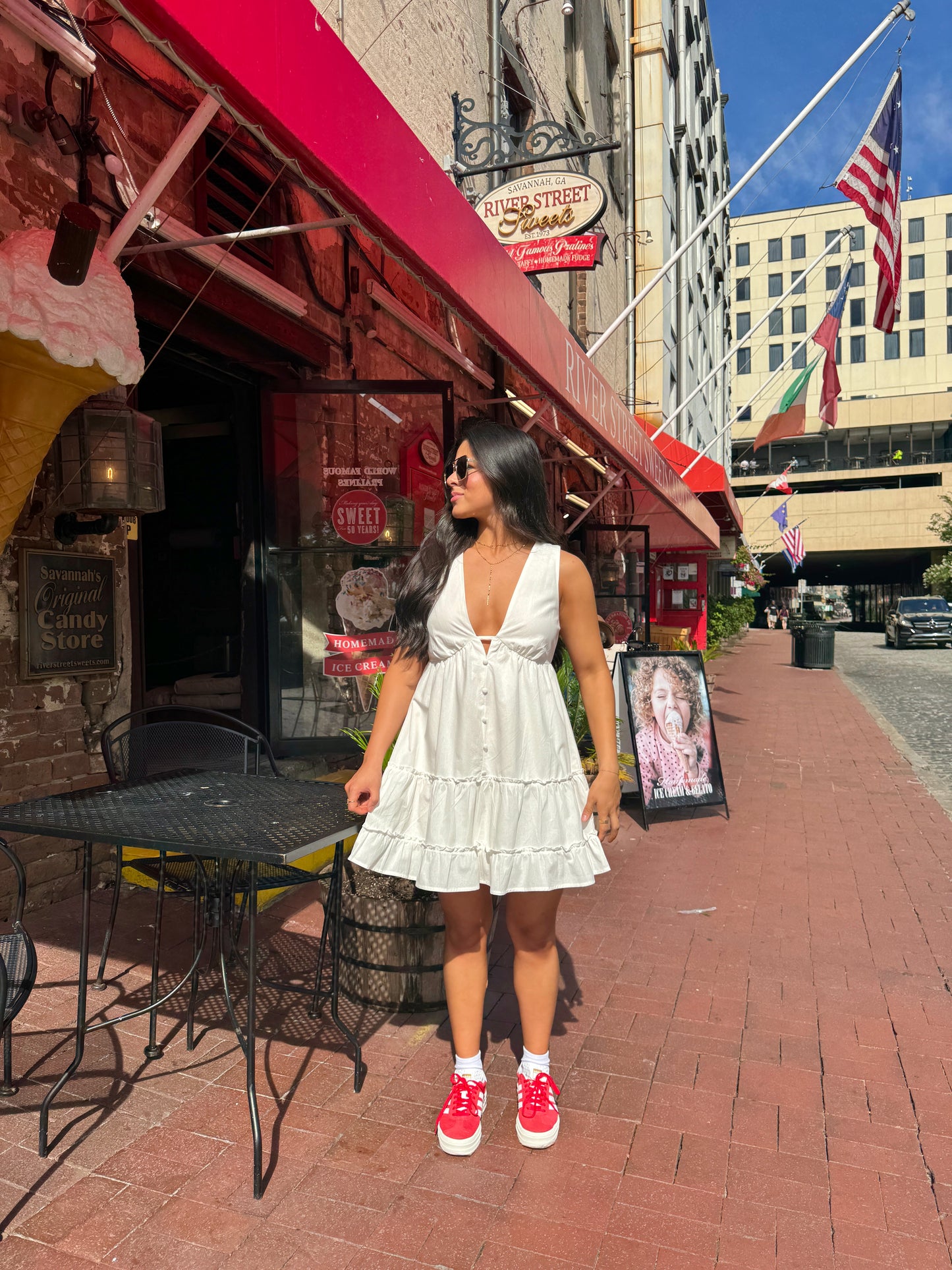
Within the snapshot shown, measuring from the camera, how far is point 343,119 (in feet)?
9.65

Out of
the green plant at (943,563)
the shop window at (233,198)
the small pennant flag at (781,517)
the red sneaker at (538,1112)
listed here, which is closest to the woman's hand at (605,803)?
the red sneaker at (538,1112)

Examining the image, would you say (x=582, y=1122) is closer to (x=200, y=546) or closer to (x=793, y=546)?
(x=200, y=546)

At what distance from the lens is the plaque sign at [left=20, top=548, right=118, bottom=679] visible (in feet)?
13.3

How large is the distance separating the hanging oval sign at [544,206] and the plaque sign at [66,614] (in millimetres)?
5287

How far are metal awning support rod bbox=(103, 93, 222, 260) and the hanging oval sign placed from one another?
5162 millimetres

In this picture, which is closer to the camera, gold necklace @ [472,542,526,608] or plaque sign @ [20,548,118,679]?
gold necklace @ [472,542,526,608]

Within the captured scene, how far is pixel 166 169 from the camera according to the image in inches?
126

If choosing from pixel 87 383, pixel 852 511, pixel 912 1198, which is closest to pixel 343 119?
pixel 87 383

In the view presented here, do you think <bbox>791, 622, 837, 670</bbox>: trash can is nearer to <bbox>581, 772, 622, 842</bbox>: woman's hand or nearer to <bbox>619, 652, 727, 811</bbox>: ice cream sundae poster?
<bbox>619, 652, 727, 811</bbox>: ice cream sundae poster

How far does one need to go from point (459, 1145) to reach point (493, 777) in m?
1.00

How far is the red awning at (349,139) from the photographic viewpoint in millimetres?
2348

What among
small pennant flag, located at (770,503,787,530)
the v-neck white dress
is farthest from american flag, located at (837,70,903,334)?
small pennant flag, located at (770,503,787,530)

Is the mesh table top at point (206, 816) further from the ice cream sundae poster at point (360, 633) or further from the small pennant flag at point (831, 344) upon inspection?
the small pennant flag at point (831, 344)

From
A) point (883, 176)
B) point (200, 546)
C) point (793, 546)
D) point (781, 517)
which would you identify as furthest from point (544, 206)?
point (793, 546)
